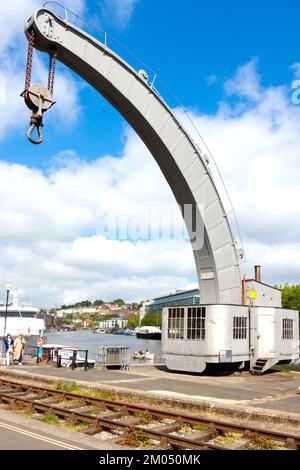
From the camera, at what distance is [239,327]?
23016mm

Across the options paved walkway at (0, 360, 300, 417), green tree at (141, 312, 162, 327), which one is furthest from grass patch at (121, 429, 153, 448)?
green tree at (141, 312, 162, 327)

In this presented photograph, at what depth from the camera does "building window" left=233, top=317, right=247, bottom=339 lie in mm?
22641

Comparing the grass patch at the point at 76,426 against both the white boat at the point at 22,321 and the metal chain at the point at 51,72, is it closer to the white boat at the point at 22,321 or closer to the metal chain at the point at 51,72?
the metal chain at the point at 51,72

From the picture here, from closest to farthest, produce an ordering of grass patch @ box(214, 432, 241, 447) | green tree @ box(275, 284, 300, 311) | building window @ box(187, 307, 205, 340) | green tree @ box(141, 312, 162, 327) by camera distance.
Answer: grass patch @ box(214, 432, 241, 447), building window @ box(187, 307, 205, 340), green tree @ box(275, 284, 300, 311), green tree @ box(141, 312, 162, 327)

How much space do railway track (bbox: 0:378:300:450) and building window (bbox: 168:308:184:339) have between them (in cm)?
985

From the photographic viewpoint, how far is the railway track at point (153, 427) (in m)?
9.27

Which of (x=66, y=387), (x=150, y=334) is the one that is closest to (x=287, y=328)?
(x=66, y=387)

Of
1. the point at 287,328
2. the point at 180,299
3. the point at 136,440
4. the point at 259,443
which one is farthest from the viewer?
the point at 180,299

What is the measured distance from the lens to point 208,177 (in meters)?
23.8

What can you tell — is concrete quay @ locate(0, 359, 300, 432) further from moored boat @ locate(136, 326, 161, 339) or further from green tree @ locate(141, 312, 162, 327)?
green tree @ locate(141, 312, 162, 327)

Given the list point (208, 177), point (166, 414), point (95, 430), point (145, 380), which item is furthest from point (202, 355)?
point (95, 430)

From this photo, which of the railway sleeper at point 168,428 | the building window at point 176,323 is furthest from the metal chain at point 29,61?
the building window at point 176,323

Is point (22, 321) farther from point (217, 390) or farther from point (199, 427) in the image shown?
point (199, 427)

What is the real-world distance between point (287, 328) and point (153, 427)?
1689cm
